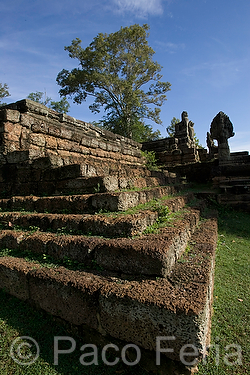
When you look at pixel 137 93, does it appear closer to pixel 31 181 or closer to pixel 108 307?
pixel 31 181

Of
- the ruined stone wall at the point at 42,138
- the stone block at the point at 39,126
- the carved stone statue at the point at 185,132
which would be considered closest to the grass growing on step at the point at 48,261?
the ruined stone wall at the point at 42,138

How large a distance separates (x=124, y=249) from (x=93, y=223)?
0.71 m

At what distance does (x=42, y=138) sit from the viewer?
4.98m

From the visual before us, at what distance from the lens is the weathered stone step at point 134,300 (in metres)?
1.40

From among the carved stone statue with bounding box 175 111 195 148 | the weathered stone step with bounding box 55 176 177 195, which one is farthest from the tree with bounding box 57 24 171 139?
the weathered stone step with bounding box 55 176 177 195

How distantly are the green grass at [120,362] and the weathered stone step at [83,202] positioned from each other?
130 cm

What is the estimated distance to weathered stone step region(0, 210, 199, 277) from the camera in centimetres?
182

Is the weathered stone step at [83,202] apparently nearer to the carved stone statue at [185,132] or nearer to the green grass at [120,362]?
the green grass at [120,362]

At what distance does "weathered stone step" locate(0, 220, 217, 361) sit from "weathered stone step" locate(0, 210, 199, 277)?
0.12 meters

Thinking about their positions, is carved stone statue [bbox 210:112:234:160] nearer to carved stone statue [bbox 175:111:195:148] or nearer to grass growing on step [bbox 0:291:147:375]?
carved stone statue [bbox 175:111:195:148]

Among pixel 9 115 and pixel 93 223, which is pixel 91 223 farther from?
pixel 9 115

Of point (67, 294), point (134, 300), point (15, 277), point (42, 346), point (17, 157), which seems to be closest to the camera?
point (134, 300)

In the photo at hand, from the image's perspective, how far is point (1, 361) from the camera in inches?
66.1

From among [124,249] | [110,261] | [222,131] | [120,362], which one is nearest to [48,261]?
[110,261]
